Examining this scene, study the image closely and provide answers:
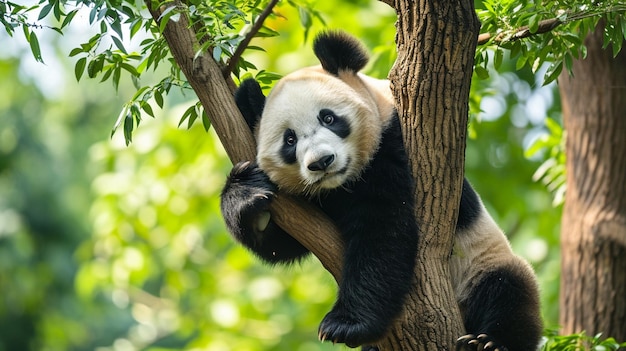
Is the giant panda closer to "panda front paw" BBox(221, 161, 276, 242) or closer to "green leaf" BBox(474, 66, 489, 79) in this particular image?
"panda front paw" BBox(221, 161, 276, 242)

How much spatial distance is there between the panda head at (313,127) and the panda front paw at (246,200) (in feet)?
0.30

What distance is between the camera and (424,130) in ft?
11.7

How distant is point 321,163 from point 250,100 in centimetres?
62

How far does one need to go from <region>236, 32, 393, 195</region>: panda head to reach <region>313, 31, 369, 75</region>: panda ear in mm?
31

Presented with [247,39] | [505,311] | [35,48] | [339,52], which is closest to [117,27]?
[35,48]

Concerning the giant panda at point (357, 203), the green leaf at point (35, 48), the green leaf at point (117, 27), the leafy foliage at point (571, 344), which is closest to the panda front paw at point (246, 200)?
the giant panda at point (357, 203)

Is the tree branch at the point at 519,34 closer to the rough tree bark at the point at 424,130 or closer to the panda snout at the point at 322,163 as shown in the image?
the rough tree bark at the point at 424,130

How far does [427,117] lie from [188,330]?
6303mm

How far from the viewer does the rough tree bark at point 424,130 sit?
3418mm

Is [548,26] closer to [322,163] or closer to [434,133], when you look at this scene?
[434,133]

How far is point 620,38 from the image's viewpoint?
11.8 ft

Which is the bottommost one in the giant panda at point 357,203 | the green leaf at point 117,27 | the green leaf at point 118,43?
the giant panda at point 357,203

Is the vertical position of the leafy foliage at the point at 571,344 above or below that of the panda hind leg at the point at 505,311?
below

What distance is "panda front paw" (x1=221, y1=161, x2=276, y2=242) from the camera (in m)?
3.74
